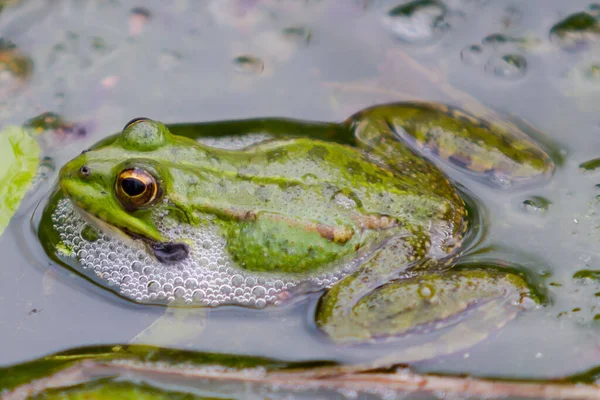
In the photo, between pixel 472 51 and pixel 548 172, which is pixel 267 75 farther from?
pixel 548 172

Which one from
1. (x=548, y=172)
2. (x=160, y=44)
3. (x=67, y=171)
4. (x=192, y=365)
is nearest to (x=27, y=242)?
(x=67, y=171)

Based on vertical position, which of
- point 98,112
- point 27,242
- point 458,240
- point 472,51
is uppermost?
point 472,51

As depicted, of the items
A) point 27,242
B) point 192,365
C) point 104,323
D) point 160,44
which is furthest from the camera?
point 160,44

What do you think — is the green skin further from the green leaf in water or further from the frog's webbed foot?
the green leaf in water

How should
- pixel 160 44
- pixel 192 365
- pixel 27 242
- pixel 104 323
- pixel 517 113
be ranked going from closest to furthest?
pixel 192 365 < pixel 104 323 < pixel 27 242 < pixel 517 113 < pixel 160 44

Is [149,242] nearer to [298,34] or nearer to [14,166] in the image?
[14,166]

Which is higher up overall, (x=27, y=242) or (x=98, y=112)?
(x=98, y=112)
